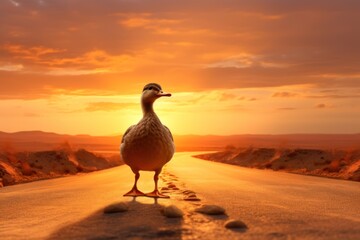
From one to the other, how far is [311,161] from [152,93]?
21478 mm

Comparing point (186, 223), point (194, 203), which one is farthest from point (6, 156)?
point (186, 223)

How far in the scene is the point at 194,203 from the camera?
288 inches

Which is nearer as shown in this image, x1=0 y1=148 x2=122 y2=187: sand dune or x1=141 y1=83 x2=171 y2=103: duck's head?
x1=141 y1=83 x2=171 y2=103: duck's head

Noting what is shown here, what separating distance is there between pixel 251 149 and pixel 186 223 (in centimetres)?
3435

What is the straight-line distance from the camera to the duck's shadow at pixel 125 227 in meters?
5.19

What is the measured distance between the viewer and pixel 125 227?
18.1 ft

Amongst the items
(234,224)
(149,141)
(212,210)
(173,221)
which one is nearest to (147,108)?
(149,141)

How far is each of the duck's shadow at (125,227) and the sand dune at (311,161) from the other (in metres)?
13.8

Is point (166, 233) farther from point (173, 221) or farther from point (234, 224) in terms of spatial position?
point (234, 224)

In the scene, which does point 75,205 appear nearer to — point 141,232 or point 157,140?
point 157,140

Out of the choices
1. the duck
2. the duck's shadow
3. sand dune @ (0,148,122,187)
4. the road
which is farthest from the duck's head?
sand dune @ (0,148,122,187)

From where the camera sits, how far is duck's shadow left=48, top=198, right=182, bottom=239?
519 centimetres

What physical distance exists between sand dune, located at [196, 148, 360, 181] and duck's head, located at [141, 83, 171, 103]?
12507mm

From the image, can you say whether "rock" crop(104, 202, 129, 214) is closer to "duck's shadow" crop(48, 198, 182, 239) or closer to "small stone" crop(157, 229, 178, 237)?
"duck's shadow" crop(48, 198, 182, 239)
